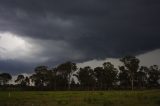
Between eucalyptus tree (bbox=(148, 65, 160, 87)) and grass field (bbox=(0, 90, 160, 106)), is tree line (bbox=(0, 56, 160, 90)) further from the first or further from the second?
grass field (bbox=(0, 90, 160, 106))

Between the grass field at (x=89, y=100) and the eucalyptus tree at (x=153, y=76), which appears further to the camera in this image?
the eucalyptus tree at (x=153, y=76)

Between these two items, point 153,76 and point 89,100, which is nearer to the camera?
point 89,100

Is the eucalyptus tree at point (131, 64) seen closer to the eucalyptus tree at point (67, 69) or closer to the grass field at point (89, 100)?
the eucalyptus tree at point (67, 69)

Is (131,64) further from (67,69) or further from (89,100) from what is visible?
(89,100)

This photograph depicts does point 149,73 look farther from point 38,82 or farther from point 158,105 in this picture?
point 158,105

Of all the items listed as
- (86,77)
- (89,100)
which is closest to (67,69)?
(86,77)

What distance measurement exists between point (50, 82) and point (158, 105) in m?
156

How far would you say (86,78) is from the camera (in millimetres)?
185750

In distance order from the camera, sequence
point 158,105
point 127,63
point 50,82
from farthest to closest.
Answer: point 50,82, point 127,63, point 158,105

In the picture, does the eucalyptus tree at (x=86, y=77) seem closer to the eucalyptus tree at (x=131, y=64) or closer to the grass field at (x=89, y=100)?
the eucalyptus tree at (x=131, y=64)

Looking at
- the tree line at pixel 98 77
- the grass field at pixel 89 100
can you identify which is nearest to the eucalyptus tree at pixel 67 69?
the tree line at pixel 98 77

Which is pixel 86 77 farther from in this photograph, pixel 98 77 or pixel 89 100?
pixel 89 100

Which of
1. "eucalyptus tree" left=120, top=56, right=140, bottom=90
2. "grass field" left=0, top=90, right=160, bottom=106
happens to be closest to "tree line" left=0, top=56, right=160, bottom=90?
"eucalyptus tree" left=120, top=56, right=140, bottom=90

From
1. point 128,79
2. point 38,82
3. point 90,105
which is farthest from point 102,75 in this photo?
point 90,105
